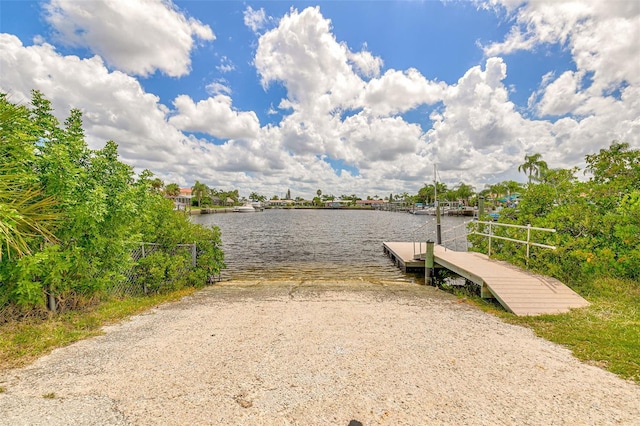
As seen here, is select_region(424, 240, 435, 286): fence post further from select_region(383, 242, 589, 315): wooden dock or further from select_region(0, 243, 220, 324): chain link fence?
select_region(0, 243, 220, 324): chain link fence

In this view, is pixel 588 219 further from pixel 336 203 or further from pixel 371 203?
pixel 371 203

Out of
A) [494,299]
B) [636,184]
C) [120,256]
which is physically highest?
[636,184]

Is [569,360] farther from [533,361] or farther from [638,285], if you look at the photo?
[638,285]

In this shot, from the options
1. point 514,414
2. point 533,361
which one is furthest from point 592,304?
point 514,414

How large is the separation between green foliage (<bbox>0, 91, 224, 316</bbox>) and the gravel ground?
5.09ft

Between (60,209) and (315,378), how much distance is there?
5751 mm

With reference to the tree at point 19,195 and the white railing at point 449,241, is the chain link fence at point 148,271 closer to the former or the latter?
the tree at point 19,195

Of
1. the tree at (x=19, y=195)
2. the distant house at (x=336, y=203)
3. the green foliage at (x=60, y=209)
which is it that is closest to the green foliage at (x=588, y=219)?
the green foliage at (x=60, y=209)

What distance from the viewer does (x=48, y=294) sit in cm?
607

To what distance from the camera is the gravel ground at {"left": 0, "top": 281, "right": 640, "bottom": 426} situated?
3.22 metres

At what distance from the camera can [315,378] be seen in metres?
3.96

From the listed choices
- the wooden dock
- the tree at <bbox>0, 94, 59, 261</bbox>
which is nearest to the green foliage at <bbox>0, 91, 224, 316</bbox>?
the tree at <bbox>0, 94, 59, 261</bbox>

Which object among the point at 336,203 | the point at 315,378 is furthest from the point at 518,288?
the point at 336,203

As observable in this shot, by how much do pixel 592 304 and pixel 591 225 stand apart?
3860 millimetres
